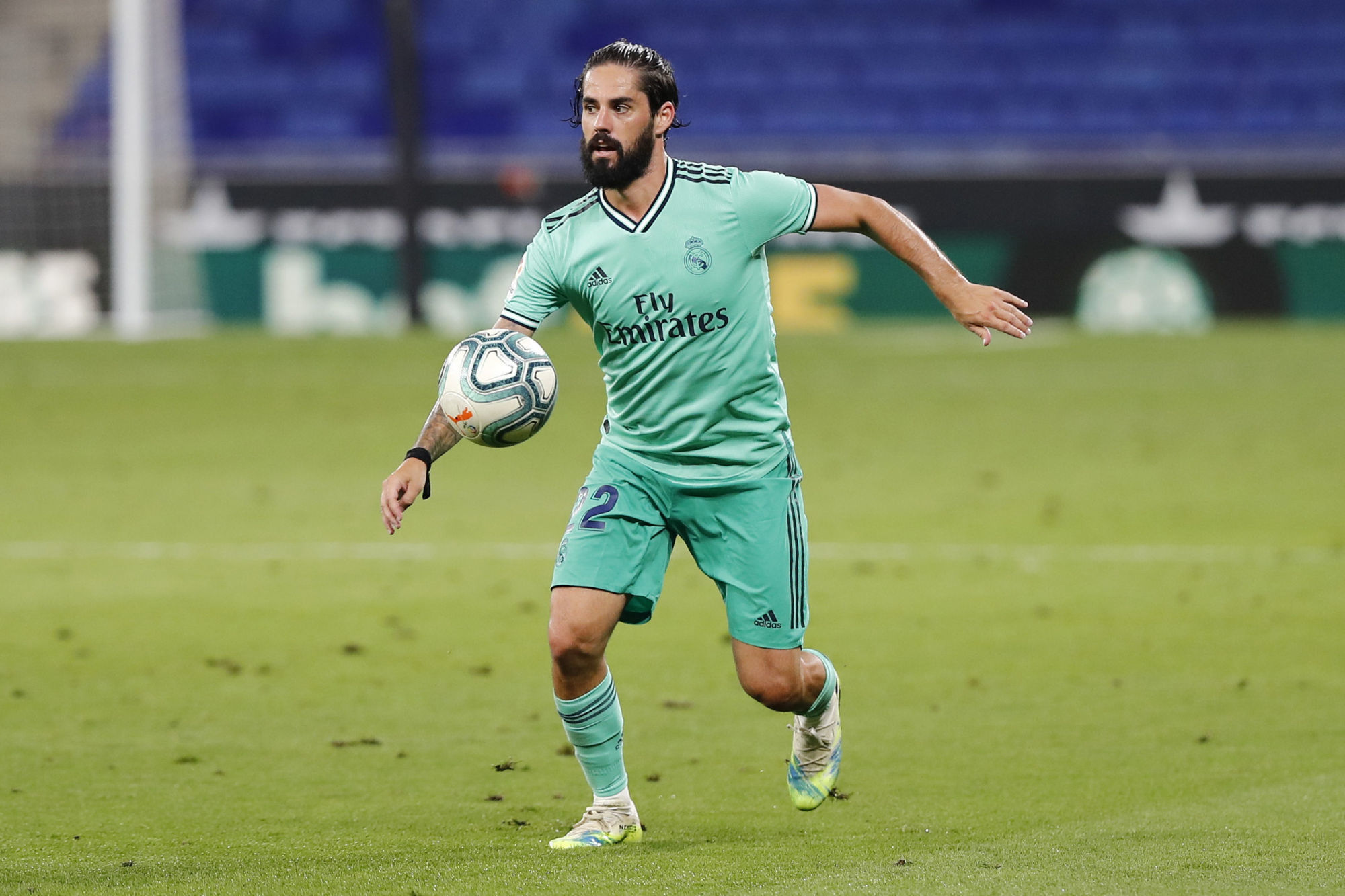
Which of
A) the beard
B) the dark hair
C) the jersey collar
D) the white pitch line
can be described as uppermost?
the dark hair

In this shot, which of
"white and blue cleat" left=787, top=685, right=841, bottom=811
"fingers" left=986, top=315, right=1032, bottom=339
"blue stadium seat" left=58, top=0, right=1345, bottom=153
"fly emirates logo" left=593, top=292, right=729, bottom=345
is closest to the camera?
"fingers" left=986, top=315, right=1032, bottom=339

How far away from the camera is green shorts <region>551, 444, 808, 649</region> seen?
17.1 feet

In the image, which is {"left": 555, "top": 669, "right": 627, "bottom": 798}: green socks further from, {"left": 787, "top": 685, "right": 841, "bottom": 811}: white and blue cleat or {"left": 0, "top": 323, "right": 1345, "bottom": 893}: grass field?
{"left": 787, "top": 685, "right": 841, "bottom": 811}: white and blue cleat

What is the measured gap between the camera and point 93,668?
7.70 m

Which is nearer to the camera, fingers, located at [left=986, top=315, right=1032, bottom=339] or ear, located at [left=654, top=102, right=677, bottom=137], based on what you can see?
fingers, located at [left=986, top=315, right=1032, bottom=339]

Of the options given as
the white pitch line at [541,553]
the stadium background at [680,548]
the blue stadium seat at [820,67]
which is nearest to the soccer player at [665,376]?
the stadium background at [680,548]

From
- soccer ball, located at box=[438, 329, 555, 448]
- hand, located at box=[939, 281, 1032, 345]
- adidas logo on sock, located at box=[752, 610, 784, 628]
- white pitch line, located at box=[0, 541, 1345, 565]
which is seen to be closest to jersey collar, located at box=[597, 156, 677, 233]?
soccer ball, located at box=[438, 329, 555, 448]

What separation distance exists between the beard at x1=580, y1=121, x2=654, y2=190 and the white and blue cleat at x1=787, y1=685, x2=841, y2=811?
5.33ft

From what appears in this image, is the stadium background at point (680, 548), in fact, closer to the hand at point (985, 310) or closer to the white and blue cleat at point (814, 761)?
the white and blue cleat at point (814, 761)

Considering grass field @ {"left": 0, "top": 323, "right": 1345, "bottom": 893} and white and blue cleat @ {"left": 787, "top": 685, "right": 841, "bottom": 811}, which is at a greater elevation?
white and blue cleat @ {"left": 787, "top": 685, "right": 841, "bottom": 811}

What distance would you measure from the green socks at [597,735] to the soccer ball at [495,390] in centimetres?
73

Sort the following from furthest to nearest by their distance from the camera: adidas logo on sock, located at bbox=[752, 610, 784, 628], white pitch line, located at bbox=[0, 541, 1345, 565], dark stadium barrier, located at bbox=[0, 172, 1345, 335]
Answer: dark stadium barrier, located at bbox=[0, 172, 1345, 335] < white pitch line, located at bbox=[0, 541, 1345, 565] < adidas logo on sock, located at bbox=[752, 610, 784, 628]

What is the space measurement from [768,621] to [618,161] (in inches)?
51.8

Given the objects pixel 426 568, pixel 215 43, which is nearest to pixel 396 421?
pixel 426 568
